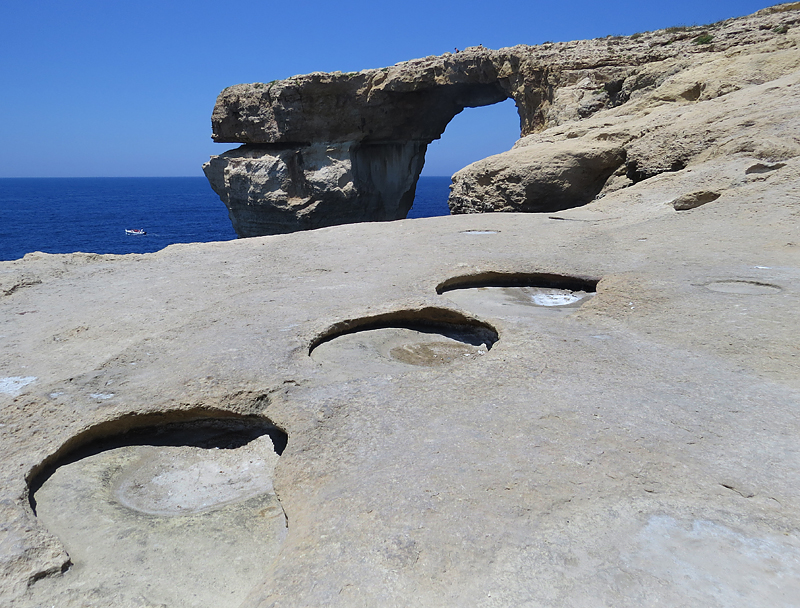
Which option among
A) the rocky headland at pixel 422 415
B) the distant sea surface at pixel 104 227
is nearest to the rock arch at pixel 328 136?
the distant sea surface at pixel 104 227

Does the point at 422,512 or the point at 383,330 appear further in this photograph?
the point at 383,330

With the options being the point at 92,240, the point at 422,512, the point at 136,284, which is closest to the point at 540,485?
the point at 422,512

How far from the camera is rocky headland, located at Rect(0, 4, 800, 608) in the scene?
73.2 inches

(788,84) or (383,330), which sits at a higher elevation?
(788,84)

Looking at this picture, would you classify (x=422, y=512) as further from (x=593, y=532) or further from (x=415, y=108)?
(x=415, y=108)

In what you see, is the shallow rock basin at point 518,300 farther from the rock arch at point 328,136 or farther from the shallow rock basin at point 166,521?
the rock arch at point 328,136

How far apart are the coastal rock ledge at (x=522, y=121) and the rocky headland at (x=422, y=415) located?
6.14 feet

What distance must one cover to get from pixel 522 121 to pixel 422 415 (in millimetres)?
16635

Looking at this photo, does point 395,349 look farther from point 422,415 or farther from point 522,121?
point 522,121

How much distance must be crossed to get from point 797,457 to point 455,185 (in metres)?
9.02

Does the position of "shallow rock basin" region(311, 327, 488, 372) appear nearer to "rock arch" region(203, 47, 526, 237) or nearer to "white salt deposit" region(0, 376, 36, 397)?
"white salt deposit" region(0, 376, 36, 397)

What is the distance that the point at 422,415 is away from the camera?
271cm

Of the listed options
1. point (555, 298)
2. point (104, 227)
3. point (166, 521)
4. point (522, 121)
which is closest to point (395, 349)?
point (555, 298)

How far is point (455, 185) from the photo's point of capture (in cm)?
1085
